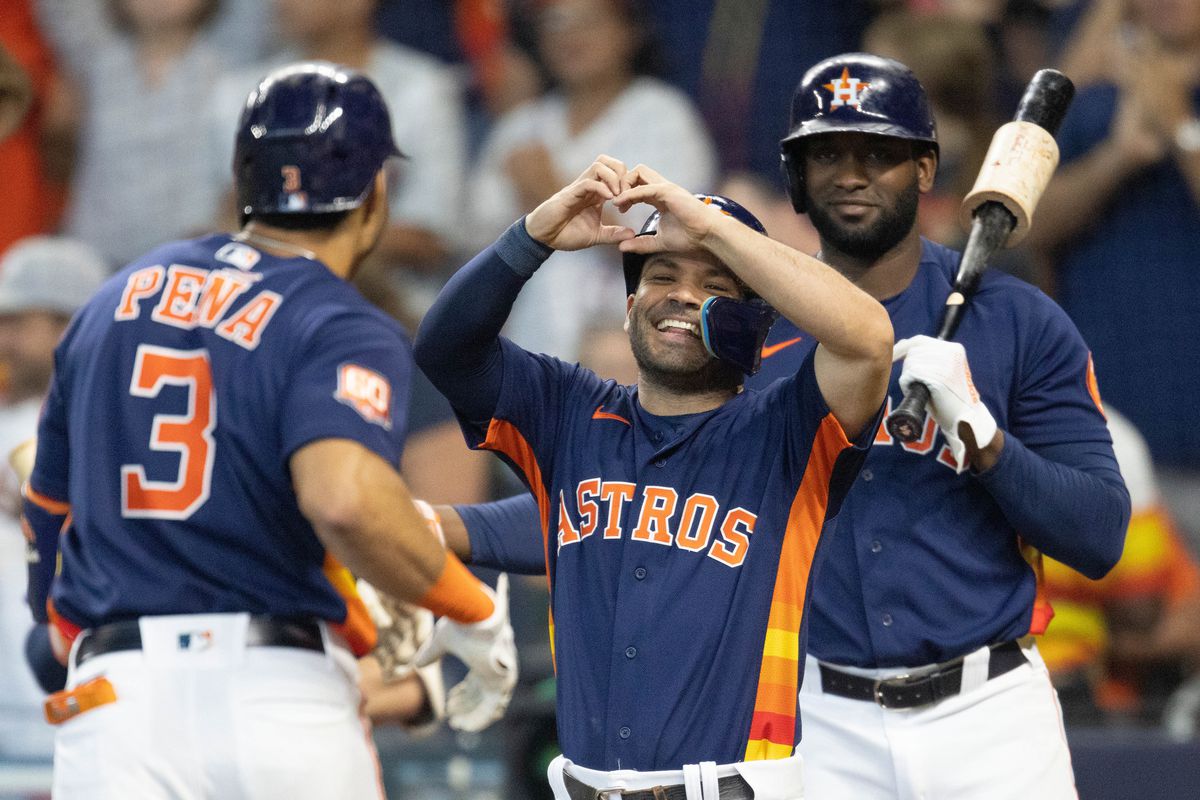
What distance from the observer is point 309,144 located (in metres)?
3.21

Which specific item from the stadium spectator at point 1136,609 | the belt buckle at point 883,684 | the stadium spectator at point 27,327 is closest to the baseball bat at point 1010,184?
the belt buckle at point 883,684

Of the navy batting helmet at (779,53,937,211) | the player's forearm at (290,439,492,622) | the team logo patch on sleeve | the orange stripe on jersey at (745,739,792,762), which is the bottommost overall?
the orange stripe on jersey at (745,739,792,762)

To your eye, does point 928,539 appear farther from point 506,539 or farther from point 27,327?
point 27,327

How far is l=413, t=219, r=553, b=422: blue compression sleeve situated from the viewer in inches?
115

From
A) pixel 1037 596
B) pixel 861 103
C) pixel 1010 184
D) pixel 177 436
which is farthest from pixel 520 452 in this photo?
pixel 1010 184

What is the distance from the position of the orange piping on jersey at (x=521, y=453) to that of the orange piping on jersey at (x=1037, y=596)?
1058 millimetres

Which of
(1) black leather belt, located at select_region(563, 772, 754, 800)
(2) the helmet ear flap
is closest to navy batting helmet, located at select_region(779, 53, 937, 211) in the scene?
(2) the helmet ear flap

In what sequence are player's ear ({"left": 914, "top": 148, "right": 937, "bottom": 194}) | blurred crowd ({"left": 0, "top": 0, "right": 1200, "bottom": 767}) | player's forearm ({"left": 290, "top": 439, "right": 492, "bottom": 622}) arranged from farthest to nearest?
blurred crowd ({"left": 0, "top": 0, "right": 1200, "bottom": 767}), player's ear ({"left": 914, "top": 148, "right": 937, "bottom": 194}), player's forearm ({"left": 290, "top": 439, "right": 492, "bottom": 622})

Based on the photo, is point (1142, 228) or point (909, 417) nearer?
point (909, 417)

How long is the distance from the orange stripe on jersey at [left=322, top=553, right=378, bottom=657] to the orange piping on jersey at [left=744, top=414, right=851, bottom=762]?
2.95 feet

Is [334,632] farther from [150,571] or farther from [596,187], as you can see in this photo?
[596,187]

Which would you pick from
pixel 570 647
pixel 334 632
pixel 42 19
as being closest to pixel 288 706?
pixel 334 632

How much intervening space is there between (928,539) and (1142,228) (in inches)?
138

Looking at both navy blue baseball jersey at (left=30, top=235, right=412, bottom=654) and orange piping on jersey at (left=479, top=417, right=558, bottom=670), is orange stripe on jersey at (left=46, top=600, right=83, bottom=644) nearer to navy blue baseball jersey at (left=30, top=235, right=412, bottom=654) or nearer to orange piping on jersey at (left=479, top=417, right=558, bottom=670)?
navy blue baseball jersey at (left=30, top=235, right=412, bottom=654)
